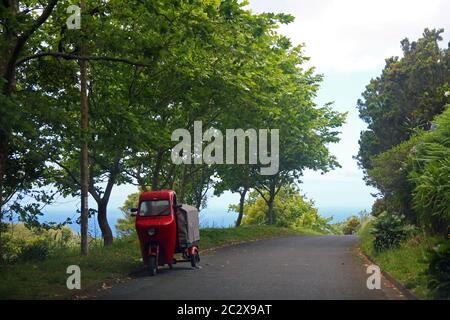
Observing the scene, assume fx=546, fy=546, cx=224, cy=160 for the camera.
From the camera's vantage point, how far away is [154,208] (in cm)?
1556

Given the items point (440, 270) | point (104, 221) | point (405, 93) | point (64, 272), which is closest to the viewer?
point (440, 270)

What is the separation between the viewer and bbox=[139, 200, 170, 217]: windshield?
15.5 m

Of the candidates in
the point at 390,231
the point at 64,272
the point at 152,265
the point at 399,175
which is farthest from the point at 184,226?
the point at 399,175

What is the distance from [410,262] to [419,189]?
2275 mm

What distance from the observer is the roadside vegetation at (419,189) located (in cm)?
1145

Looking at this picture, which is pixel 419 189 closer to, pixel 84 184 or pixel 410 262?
pixel 410 262

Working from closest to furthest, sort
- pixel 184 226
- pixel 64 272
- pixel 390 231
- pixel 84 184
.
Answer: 1. pixel 64 272
2. pixel 184 226
3. pixel 84 184
4. pixel 390 231

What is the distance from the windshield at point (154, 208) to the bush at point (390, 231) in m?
7.57

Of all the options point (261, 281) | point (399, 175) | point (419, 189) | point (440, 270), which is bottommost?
point (261, 281)

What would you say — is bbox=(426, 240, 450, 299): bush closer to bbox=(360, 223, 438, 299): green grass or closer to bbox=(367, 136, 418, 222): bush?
bbox=(360, 223, 438, 299): green grass

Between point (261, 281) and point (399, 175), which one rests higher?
point (399, 175)

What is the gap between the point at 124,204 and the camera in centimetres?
5756

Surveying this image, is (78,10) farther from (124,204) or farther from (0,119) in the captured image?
(124,204)
